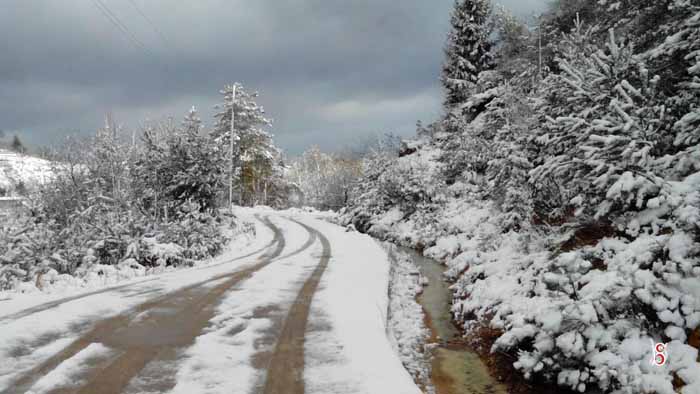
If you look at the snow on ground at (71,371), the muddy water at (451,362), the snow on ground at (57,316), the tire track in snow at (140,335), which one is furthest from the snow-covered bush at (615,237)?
the snow on ground at (57,316)

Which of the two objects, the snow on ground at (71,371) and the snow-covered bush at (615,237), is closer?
the snow on ground at (71,371)

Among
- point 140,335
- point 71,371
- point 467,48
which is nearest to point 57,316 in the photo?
point 140,335

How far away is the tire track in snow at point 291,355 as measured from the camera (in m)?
4.96

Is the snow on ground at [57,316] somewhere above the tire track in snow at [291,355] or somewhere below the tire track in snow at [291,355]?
above

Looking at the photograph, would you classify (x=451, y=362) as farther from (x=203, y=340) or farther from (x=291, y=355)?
(x=203, y=340)

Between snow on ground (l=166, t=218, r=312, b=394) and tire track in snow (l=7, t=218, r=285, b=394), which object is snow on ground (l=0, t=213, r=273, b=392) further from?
snow on ground (l=166, t=218, r=312, b=394)

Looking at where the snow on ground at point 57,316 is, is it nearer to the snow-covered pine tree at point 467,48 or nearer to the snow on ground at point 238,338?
the snow on ground at point 238,338

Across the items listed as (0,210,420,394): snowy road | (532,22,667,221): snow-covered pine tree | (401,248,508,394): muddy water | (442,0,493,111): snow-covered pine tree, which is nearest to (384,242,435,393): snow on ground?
(401,248,508,394): muddy water

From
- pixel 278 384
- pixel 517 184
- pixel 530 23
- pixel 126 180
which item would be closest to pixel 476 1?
pixel 530 23

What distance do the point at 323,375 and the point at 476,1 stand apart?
3690cm

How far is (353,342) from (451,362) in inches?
81.1

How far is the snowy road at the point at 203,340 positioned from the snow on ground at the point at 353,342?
0.06 feet

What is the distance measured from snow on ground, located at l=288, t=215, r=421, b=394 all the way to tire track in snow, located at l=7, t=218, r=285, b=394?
2.02m

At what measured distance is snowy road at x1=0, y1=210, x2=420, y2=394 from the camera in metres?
4.95
